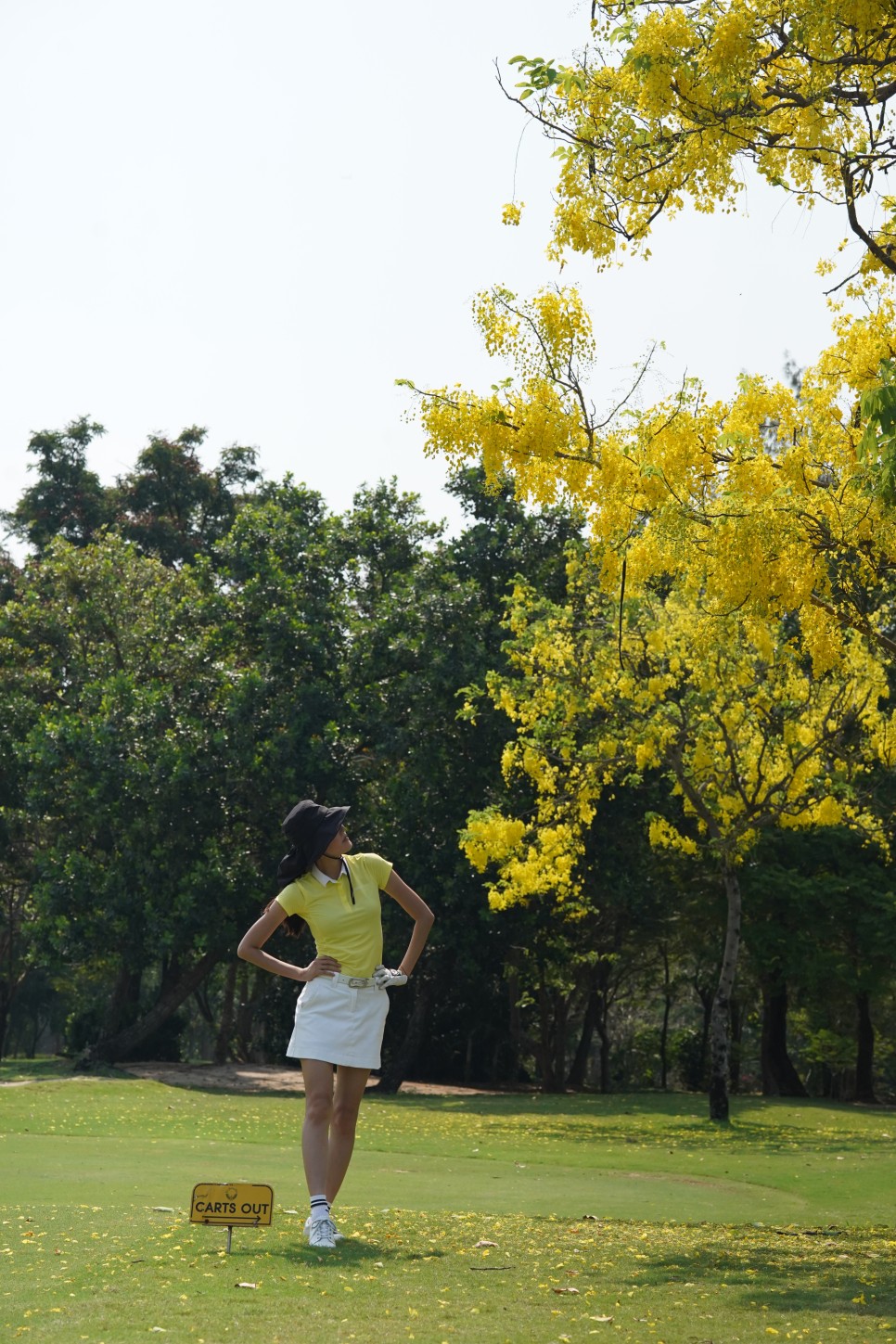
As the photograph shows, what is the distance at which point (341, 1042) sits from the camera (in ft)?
21.7

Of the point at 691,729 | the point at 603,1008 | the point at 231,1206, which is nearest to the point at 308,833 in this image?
the point at 231,1206

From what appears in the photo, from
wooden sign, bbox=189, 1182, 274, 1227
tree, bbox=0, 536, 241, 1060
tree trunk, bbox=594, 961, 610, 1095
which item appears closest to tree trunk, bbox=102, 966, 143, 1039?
tree, bbox=0, 536, 241, 1060

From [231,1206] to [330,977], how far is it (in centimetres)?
109

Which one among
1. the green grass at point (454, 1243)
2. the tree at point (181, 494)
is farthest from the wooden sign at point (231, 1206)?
the tree at point (181, 494)

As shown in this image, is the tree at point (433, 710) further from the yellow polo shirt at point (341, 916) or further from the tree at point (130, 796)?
the yellow polo shirt at point (341, 916)

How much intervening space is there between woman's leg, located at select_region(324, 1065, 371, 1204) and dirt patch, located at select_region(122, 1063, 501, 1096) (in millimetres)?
21058

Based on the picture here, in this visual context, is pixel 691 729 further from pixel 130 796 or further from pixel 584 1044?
pixel 584 1044

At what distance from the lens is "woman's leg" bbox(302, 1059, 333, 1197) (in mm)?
6555

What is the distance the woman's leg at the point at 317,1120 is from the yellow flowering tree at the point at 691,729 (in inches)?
462

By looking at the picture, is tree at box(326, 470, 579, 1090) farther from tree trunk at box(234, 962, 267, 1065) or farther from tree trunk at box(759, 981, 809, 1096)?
tree trunk at box(234, 962, 267, 1065)

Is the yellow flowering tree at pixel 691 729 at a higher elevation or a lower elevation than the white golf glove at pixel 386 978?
higher

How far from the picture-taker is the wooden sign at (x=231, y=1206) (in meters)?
6.00

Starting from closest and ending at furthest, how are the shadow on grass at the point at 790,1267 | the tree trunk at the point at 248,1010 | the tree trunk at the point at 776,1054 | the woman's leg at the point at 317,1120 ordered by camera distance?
the shadow on grass at the point at 790,1267
the woman's leg at the point at 317,1120
the tree trunk at the point at 776,1054
the tree trunk at the point at 248,1010

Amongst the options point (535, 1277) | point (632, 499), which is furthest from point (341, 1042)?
point (632, 499)
